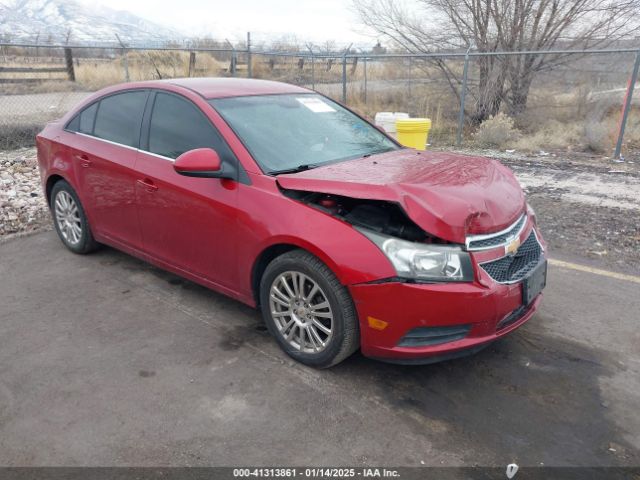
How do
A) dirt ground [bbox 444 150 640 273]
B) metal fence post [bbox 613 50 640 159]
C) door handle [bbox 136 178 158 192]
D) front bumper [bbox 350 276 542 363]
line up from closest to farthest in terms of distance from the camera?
front bumper [bbox 350 276 542 363]
door handle [bbox 136 178 158 192]
dirt ground [bbox 444 150 640 273]
metal fence post [bbox 613 50 640 159]

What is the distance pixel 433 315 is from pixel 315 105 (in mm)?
2242

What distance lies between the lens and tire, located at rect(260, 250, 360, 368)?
3.05 metres

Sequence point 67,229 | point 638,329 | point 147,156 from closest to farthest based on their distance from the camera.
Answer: point 638,329
point 147,156
point 67,229

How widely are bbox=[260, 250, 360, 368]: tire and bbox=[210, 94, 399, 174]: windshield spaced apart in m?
0.70

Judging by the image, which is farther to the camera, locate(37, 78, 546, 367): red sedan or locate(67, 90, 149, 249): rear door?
locate(67, 90, 149, 249): rear door

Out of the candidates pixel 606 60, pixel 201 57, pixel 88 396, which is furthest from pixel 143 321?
pixel 201 57

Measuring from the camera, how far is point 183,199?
3.80 m

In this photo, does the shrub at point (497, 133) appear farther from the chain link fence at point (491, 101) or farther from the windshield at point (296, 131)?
Result: the windshield at point (296, 131)

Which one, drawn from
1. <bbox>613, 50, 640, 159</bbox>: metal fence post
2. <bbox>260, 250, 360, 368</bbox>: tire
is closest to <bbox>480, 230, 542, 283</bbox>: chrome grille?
<bbox>260, 250, 360, 368</bbox>: tire

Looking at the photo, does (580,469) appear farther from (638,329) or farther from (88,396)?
(88,396)

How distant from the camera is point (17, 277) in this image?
4801 mm

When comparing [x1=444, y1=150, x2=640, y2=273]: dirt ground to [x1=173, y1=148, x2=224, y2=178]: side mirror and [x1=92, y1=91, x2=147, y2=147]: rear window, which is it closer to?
[x1=173, y1=148, x2=224, y2=178]: side mirror

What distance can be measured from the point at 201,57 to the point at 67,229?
23905 mm

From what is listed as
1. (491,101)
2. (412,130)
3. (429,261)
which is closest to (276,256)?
(429,261)
